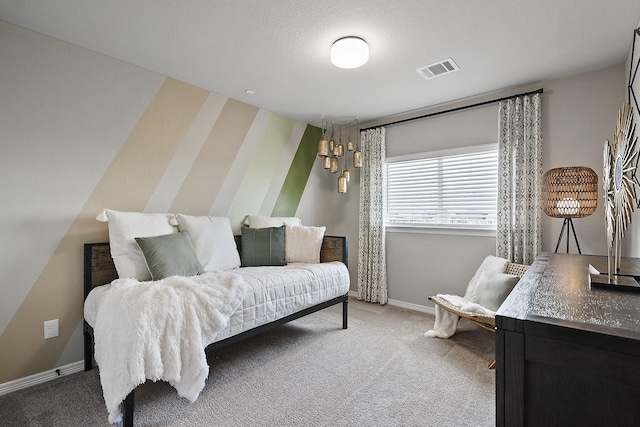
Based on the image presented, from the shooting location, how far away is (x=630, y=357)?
2.08 ft

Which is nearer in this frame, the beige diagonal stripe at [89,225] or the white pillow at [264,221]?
the beige diagonal stripe at [89,225]

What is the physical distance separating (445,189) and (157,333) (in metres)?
3.19

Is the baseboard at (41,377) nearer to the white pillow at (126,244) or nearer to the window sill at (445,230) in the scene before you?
the white pillow at (126,244)

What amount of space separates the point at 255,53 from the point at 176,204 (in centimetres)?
157

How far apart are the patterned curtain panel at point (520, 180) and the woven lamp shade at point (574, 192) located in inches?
18.1

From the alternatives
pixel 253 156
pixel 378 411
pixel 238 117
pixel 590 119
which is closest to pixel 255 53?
pixel 238 117

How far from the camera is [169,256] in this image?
7.58ft

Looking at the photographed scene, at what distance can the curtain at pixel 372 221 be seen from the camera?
398cm

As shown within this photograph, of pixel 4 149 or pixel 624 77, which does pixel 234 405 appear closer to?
pixel 4 149

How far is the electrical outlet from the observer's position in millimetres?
2221

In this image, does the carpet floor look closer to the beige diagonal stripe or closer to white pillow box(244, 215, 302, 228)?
the beige diagonal stripe

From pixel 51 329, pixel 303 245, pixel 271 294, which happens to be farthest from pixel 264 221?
pixel 51 329

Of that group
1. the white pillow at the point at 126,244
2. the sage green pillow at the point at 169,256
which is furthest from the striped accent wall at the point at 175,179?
the sage green pillow at the point at 169,256

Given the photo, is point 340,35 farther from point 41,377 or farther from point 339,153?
point 41,377
